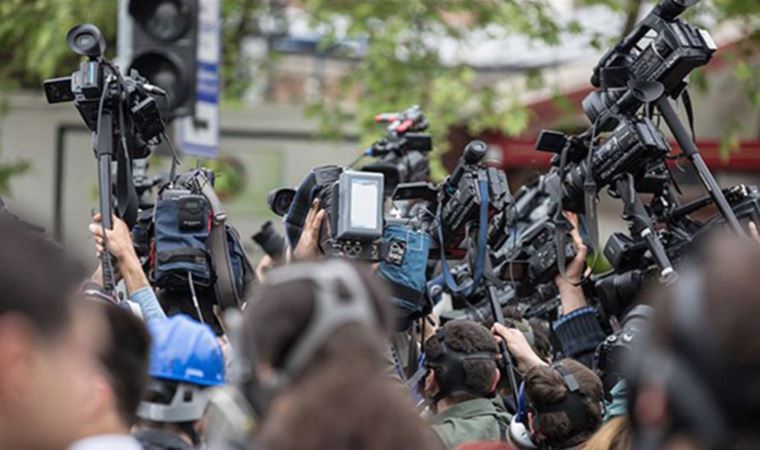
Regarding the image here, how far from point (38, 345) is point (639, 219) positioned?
3.23 meters

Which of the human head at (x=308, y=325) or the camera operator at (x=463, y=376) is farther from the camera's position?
the camera operator at (x=463, y=376)

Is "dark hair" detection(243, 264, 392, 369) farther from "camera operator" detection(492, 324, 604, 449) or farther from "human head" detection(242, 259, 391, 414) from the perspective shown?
"camera operator" detection(492, 324, 604, 449)

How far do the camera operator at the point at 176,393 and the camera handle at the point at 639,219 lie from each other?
2331 mm

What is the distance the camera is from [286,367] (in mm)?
2465

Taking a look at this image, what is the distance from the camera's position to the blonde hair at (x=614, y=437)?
3.93m

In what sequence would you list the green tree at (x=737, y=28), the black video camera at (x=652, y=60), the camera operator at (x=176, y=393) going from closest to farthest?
the camera operator at (x=176, y=393), the black video camera at (x=652, y=60), the green tree at (x=737, y=28)

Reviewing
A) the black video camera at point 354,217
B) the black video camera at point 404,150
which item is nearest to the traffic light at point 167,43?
the black video camera at point 404,150

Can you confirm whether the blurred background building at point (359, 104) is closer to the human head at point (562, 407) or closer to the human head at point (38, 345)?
the human head at point (562, 407)

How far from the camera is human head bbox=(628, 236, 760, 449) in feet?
7.01

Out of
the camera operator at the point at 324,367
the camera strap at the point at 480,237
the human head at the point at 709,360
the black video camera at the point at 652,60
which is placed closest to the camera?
the human head at the point at 709,360

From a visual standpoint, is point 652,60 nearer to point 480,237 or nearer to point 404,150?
point 480,237

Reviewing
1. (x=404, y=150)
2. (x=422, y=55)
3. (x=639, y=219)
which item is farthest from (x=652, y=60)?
(x=422, y=55)

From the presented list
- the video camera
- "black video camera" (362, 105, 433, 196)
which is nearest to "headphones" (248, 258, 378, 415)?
the video camera

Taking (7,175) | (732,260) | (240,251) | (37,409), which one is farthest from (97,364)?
(7,175)
